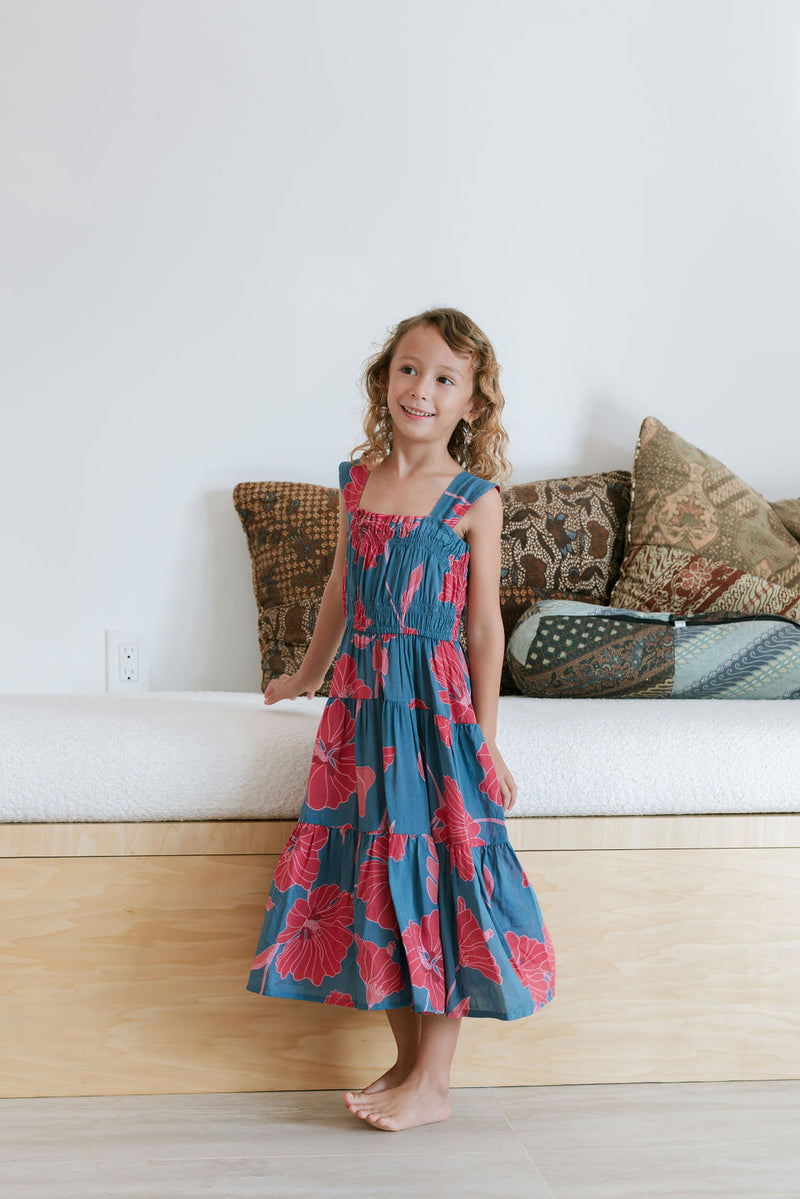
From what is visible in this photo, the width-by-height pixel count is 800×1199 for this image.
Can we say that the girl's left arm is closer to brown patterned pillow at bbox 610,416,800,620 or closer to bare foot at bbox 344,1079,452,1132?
bare foot at bbox 344,1079,452,1132

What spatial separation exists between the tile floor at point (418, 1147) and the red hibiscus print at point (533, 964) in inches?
5.4

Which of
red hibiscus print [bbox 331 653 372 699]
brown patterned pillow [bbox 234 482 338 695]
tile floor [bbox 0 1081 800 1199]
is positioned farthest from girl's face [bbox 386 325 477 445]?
tile floor [bbox 0 1081 800 1199]

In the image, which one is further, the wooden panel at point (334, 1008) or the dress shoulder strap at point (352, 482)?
the dress shoulder strap at point (352, 482)

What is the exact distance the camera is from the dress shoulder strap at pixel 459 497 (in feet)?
3.51

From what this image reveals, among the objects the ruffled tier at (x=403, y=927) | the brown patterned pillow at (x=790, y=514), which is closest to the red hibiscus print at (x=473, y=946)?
the ruffled tier at (x=403, y=927)

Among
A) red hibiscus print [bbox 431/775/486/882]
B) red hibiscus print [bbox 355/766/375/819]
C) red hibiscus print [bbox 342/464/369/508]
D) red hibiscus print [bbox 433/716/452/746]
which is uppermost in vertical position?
red hibiscus print [bbox 342/464/369/508]

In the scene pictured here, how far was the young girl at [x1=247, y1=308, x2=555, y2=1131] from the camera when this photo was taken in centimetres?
96

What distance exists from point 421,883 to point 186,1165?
0.32 metres

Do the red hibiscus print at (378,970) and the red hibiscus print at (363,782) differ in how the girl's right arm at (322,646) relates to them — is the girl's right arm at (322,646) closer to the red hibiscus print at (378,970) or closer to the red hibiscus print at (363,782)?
the red hibiscus print at (363,782)

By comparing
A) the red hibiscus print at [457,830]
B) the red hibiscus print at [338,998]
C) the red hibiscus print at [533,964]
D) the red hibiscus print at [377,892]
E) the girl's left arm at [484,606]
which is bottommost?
the red hibiscus print at [338,998]

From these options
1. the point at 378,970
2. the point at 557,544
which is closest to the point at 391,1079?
the point at 378,970

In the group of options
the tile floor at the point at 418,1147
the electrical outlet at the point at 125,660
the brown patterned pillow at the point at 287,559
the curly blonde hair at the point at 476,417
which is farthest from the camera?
the electrical outlet at the point at 125,660

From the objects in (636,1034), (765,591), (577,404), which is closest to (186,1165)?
(636,1034)

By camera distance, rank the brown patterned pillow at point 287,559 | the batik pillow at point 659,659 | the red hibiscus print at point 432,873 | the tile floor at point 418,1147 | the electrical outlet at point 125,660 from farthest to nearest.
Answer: the electrical outlet at point 125,660, the brown patterned pillow at point 287,559, the batik pillow at point 659,659, the red hibiscus print at point 432,873, the tile floor at point 418,1147
